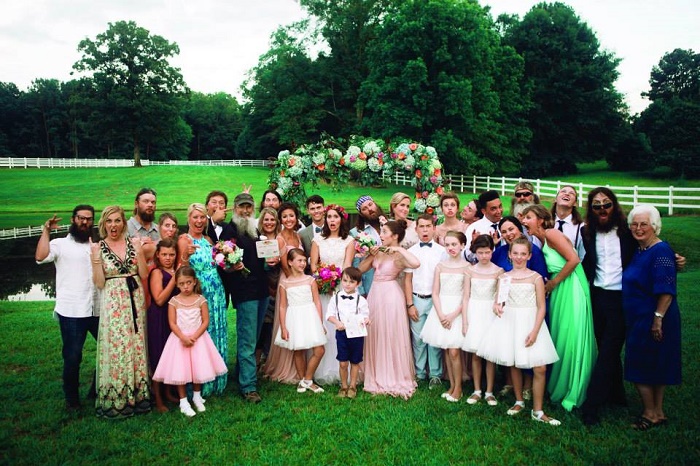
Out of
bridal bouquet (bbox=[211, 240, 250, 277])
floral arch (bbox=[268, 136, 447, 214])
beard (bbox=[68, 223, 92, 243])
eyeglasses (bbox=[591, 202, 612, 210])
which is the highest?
floral arch (bbox=[268, 136, 447, 214])

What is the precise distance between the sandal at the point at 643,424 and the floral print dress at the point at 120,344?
493 cm

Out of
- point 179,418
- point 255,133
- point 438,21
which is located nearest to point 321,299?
point 179,418

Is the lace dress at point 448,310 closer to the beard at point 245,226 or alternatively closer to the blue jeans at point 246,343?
the blue jeans at point 246,343

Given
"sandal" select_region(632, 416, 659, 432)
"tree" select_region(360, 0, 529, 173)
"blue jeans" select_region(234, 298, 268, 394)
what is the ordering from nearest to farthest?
1. "sandal" select_region(632, 416, 659, 432)
2. "blue jeans" select_region(234, 298, 268, 394)
3. "tree" select_region(360, 0, 529, 173)

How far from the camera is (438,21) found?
94.7ft

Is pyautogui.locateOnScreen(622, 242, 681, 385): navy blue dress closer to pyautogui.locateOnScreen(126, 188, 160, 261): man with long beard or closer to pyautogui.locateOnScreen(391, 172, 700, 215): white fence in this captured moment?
pyautogui.locateOnScreen(126, 188, 160, 261): man with long beard

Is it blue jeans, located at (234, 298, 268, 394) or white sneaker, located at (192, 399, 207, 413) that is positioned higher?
blue jeans, located at (234, 298, 268, 394)

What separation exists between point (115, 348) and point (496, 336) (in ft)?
13.0

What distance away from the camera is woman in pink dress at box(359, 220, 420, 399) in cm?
593

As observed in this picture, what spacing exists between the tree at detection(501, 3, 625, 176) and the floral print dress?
118ft

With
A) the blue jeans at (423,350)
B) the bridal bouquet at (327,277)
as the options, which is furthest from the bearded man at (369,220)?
the blue jeans at (423,350)

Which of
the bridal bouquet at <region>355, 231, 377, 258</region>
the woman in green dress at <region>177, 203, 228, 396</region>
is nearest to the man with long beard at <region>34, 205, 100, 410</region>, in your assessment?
the woman in green dress at <region>177, 203, 228, 396</region>

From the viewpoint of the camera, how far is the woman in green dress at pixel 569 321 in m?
5.06

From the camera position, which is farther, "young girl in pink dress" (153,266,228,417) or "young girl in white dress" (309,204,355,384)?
"young girl in white dress" (309,204,355,384)
